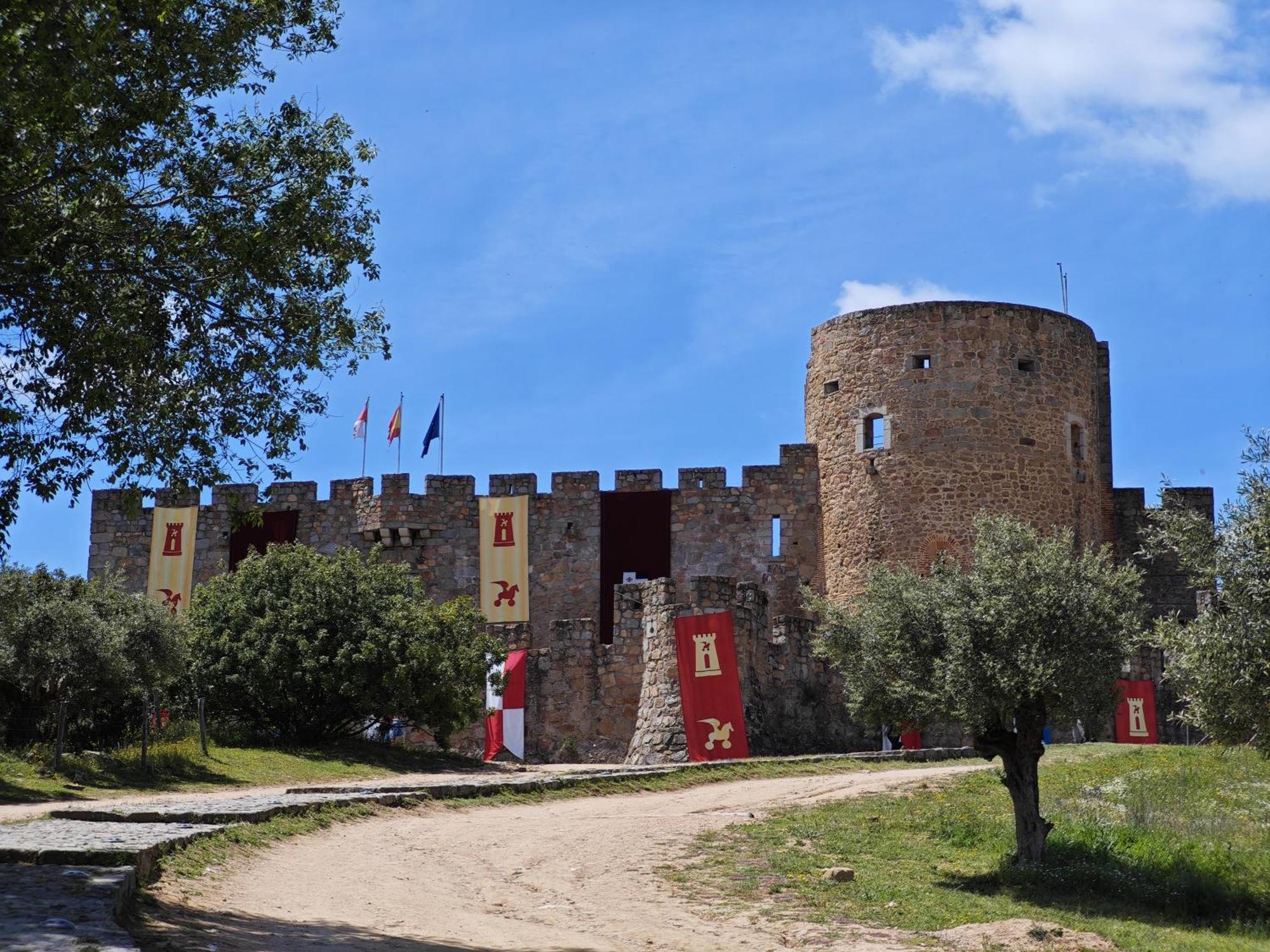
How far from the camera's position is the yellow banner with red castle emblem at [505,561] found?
1503 inches

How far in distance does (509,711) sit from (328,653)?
5.65 metres

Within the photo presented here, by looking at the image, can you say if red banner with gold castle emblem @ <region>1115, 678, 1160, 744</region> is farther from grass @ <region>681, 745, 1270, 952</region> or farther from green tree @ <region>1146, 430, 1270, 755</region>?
green tree @ <region>1146, 430, 1270, 755</region>

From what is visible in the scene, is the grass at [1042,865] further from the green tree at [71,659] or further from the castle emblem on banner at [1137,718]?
the castle emblem on banner at [1137,718]

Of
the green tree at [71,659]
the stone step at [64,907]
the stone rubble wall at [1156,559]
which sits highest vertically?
the stone rubble wall at [1156,559]

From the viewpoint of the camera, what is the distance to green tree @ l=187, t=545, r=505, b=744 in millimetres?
24516

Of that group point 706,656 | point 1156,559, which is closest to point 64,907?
point 706,656

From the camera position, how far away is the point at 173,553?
4025 cm

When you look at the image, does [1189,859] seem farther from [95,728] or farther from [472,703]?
[95,728]

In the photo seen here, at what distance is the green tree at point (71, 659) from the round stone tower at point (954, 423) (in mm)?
16482

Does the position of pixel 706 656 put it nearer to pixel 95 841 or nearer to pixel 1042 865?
pixel 1042 865

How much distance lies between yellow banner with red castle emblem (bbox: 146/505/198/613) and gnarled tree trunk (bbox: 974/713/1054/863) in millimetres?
28684

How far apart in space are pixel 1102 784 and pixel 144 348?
43.0 feet

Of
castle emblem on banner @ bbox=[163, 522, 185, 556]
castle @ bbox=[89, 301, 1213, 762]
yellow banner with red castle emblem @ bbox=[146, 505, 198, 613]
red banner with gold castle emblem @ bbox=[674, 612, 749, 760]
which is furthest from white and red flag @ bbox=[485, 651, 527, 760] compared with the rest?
castle emblem on banner @ bbox=[163, 522, 185, 556]

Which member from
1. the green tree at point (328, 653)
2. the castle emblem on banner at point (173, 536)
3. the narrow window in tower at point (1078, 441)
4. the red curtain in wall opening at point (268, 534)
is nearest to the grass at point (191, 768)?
the green tree at point (328, 653)
